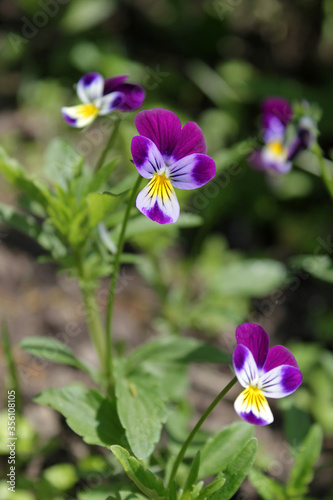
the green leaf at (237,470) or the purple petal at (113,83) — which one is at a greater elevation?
the purple petal at (113,83)

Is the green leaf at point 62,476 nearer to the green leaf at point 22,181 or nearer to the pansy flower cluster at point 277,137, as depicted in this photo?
the green leaf at point 22,181

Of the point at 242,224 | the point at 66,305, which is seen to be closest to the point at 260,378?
the point at 66,305

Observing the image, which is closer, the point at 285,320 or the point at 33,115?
the point at 285,320

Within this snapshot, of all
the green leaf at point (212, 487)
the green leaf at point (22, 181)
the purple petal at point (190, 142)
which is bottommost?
the green leaf at point (212, 487)

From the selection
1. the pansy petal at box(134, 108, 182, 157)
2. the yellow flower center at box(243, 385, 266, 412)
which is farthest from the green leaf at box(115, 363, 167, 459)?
the pansy petal at box(134, 108, 182, 157)

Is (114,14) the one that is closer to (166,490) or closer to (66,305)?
(66,305)

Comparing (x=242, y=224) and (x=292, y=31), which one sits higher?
(x=292, y=31)

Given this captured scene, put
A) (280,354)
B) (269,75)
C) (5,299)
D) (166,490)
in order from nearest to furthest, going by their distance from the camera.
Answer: (280,354) → (166,490) → (5,299) → (269,75)

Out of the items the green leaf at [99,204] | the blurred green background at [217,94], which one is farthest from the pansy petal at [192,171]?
the blurred green background at [217,94]
